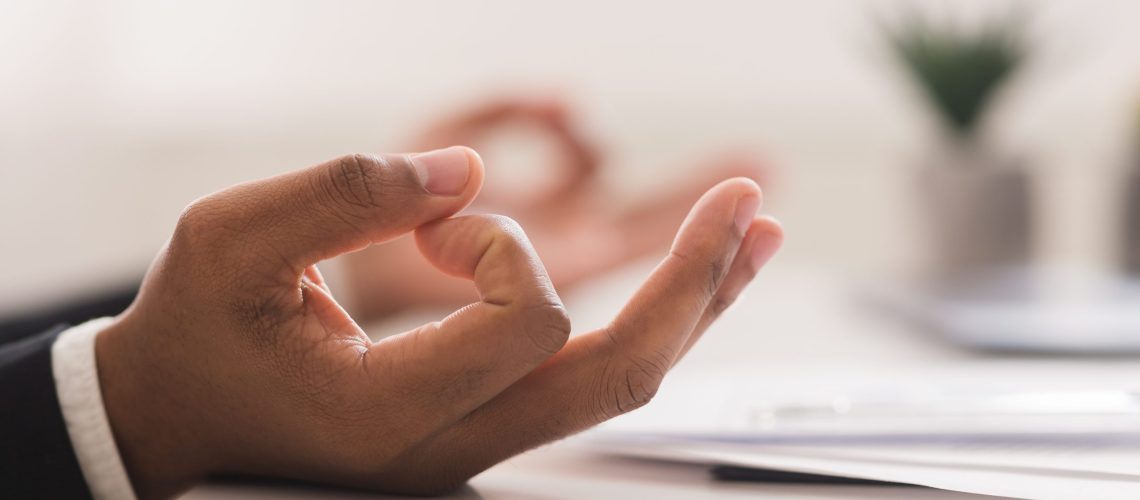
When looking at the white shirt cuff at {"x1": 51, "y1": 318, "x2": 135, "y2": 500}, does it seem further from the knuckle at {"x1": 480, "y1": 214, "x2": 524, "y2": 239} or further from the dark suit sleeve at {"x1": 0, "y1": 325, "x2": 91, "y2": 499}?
the knuckle at {"x1": 480, "y1": 214, "x2": 524, "y2": 239}

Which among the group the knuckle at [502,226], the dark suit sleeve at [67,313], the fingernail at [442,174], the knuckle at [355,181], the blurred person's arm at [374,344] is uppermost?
the fingernail at [442,174]

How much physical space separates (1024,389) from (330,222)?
0.96ft

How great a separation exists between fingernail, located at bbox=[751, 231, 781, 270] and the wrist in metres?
0.17

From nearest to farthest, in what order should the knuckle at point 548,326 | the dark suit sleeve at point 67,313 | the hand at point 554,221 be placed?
the knuckle at point 548,326
the dark suit sleeve at point 67,313
the hand at point 554,221

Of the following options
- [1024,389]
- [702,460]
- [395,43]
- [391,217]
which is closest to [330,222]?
[391,217]

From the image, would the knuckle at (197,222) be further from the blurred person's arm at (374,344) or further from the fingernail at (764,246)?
the fingernail at (764,246)

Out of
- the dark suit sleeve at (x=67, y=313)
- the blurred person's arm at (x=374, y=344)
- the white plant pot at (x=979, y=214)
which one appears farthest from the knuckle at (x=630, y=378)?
the white plant pot at (x=979, y=214)

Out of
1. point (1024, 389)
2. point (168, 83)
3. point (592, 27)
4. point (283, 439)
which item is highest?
point (592, 27)

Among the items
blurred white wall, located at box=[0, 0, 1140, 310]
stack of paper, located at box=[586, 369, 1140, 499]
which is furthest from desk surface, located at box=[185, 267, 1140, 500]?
blurred white wall, located at box=[0, 0, 1140, 310]

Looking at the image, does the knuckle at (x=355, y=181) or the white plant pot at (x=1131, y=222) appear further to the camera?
the white plant pot at (x=1131, y=222)

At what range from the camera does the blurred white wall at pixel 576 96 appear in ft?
4.42

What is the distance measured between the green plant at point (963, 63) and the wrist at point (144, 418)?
34.5 inches

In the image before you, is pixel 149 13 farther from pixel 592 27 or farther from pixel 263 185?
pixel 263 185

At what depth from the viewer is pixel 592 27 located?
143cm
